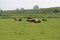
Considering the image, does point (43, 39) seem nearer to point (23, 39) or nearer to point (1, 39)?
point (23, 39)

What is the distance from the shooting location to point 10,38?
14586 mm

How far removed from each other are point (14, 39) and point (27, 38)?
1.14m

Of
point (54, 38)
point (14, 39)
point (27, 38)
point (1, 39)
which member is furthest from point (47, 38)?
point (1, 39)

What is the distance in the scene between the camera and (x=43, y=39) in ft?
46.6

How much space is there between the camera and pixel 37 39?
14289 mm

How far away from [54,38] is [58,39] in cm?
56

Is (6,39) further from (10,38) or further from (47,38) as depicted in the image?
(47,38)

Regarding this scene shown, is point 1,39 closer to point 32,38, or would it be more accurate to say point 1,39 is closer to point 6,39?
point 6,39

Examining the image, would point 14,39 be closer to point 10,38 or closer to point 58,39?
point 10,38

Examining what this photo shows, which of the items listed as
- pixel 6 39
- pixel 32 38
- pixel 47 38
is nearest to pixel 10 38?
pixel 6 39

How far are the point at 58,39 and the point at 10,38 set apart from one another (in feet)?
12.3

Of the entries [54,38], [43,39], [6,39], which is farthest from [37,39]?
[6,39]

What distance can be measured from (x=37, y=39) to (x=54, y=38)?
1.39 metres

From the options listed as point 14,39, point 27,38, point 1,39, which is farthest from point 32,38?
point 1,39
